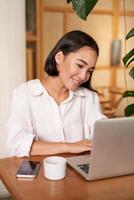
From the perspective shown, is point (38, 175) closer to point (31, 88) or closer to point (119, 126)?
point (119, 126)

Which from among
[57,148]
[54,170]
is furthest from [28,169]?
[57,148]

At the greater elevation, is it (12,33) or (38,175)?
(12,33)

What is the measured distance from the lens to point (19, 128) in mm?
1483

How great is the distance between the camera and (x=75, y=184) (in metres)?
1.10

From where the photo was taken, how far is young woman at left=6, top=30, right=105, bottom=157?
1.53 m

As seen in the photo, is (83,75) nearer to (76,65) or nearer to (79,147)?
(76,65)

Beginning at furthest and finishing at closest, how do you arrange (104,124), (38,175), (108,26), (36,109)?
(108,26) < (36,109) < (38,175) < (104,124)

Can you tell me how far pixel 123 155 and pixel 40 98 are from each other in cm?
66

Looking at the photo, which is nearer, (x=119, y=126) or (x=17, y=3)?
(x=119, y=126)

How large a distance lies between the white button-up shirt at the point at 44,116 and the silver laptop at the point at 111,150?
39 centimetres

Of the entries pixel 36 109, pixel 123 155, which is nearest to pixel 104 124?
pixel 123 155

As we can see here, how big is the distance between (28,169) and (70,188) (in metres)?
0.20

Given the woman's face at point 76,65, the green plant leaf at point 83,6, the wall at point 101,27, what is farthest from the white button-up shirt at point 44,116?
the wall at point 101,27

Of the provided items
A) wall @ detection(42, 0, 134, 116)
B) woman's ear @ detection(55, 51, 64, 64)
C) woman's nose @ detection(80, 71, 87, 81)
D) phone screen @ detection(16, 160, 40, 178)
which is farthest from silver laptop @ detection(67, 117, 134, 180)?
wall @ detection(42, 0, 134, 116)
